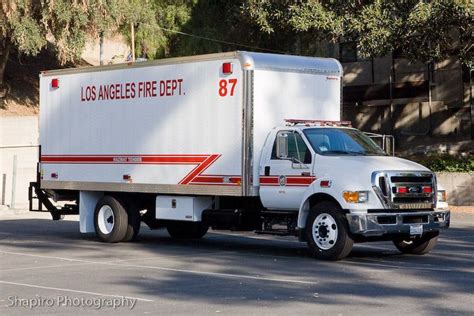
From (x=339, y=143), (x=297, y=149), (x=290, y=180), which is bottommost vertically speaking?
(x=290, y=180)

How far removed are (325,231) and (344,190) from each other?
0.80 metres

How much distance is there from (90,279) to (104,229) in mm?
6198

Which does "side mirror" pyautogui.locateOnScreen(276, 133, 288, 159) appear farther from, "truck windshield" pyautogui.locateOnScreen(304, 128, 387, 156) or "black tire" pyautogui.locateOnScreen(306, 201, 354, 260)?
"black tire" pyautogui.locateOnScreen(306, 201, 354, 260)

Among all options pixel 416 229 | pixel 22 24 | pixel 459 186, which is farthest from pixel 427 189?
pixel 22 24

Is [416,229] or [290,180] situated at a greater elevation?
[290,180]

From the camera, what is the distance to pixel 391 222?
16.7 meters

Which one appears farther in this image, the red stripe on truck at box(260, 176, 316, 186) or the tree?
the tree

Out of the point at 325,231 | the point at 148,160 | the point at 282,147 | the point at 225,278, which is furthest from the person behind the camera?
the point at 148,160

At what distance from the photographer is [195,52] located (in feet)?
151

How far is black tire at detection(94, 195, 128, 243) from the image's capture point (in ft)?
67.2

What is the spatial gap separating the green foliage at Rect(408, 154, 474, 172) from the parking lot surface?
10667 millimetres

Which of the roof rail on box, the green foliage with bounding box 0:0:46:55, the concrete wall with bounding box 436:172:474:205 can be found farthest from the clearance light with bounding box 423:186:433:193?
the green foliage with bounding box 0:0:46:55

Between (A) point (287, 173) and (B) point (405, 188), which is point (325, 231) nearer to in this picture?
(A) point (287, 173)

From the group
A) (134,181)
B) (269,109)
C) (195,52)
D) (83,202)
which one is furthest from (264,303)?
(195,52)
